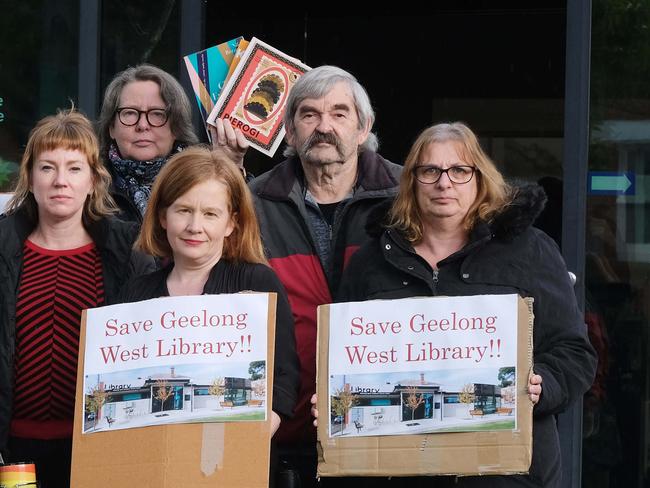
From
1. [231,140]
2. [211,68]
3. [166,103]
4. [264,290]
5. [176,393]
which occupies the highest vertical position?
[211,68]

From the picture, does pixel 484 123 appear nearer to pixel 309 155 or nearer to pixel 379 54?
pixel 379 54

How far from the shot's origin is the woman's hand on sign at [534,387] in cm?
355

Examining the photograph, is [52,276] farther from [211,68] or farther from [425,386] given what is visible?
[211,68]

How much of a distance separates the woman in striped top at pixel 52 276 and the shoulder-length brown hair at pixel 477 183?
82 cm

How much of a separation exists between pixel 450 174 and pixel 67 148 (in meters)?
1.18

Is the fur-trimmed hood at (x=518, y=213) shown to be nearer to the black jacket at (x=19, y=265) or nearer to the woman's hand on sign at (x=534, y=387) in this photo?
the woman's hand on sign at (x=534, y=387)

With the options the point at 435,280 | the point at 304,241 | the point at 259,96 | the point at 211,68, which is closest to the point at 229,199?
the point at 304,241

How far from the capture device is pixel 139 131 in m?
4.71

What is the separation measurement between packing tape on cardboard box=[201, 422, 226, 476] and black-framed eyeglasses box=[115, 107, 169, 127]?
5.19ft

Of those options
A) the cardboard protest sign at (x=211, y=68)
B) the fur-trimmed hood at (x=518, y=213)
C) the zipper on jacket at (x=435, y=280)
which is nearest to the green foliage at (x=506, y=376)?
the zipper on jacket at (x=435, y=280)

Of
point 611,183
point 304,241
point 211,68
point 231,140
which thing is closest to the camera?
point 304,241

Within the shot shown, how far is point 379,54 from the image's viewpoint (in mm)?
9219

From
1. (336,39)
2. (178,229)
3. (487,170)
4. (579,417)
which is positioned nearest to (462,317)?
(487,170)

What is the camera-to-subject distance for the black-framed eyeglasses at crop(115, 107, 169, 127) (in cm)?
473
